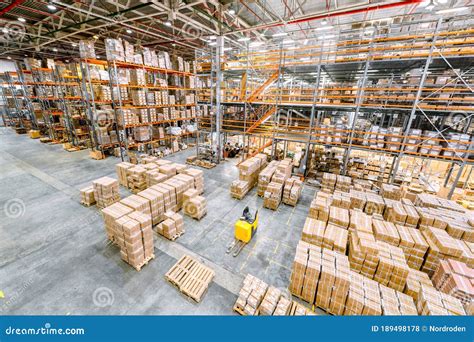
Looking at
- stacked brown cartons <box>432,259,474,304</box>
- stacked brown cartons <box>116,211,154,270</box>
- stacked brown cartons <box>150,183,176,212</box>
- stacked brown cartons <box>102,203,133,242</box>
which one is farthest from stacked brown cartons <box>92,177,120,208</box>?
stacked brown cartons <box>432,259,474,304</box>

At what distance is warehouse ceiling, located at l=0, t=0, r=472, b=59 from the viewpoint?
29.5 feet

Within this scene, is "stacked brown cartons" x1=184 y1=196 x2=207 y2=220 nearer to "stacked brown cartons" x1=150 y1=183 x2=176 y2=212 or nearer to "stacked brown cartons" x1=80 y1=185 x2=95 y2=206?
"stacked brown cartons" x1=150 y1=183 x2=176 y2=212

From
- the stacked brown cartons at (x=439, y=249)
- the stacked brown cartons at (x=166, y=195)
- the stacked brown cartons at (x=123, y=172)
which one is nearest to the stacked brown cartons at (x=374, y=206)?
the stacked brown cartons at (x=439, y=249)

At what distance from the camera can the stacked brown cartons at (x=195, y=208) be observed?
7281mm

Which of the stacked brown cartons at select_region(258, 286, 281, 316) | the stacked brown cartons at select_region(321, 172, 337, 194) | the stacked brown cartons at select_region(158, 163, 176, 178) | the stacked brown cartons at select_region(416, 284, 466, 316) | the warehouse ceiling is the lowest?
the stacked brown cartons at select_region(258, 286, 281, 316)

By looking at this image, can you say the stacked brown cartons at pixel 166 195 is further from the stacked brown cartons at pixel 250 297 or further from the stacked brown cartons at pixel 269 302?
the stacked brown cartons at pixel 269 302

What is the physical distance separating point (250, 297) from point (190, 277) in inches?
63.5

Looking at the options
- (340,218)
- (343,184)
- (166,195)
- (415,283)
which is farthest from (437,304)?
(166,195)

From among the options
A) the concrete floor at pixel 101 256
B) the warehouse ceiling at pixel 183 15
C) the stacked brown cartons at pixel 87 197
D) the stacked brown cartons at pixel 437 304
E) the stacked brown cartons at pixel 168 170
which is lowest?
the concrete floor at pixel 101 256

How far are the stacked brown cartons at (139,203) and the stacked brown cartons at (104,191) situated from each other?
1953 mm

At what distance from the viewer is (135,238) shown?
500 cm

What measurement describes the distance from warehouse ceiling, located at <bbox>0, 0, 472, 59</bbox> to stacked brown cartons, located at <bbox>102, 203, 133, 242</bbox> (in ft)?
28.9
